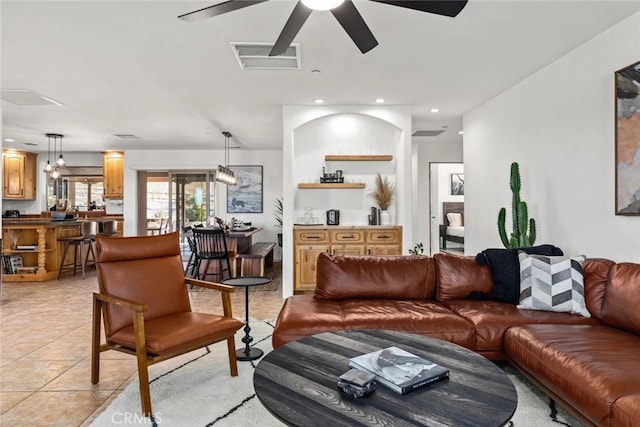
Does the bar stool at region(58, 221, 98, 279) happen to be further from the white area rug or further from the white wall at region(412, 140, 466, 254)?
the white wall at region(412, 140, 466, 254)

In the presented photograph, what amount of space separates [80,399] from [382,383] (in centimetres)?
202

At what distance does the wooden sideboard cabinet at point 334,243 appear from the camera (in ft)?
16.7

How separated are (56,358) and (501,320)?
341cm

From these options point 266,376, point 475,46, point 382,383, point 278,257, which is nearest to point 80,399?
point 266,376

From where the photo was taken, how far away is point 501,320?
2.57m

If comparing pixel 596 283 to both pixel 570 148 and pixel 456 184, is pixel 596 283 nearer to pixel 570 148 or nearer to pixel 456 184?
pixel 570 148

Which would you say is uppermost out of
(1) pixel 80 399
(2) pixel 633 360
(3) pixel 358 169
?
(3) pixel 358 169

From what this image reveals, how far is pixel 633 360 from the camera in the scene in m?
1.85

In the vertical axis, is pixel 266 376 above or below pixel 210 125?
below

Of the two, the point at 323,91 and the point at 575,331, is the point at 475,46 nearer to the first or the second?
the point at 323,91

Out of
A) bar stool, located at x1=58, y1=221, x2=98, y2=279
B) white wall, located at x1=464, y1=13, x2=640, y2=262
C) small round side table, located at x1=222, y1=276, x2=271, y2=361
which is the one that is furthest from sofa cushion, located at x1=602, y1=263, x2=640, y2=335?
bar stool, located at x1=58, y1=221, x2=98, y2=279

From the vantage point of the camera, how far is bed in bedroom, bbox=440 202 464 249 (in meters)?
9.98

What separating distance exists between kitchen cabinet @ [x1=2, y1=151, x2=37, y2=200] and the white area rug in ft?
27.3

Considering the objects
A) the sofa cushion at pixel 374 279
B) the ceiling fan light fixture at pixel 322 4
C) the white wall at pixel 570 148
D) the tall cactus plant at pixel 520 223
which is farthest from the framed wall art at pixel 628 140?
the ceiling fan light fixture at pixel 322 4
